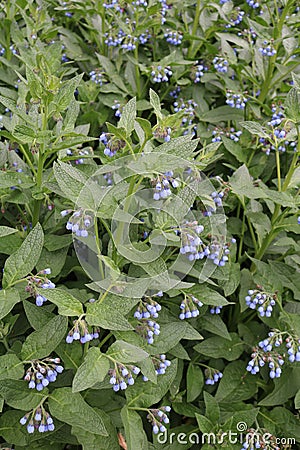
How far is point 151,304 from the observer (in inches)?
88.4

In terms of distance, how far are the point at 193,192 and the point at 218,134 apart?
1.07 metres

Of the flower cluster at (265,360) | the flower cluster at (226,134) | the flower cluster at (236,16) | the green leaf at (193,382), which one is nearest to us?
the flower cluster at (265,360)

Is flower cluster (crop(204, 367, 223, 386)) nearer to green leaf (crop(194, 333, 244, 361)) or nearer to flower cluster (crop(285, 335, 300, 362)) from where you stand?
green leaf (crop(194, 333, 244, 361))

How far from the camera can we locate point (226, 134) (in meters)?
3.32

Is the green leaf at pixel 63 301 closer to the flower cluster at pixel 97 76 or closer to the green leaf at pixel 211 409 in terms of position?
the green leaf at pixel 211 409

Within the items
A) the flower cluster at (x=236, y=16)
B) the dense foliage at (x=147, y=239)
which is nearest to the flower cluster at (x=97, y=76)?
the dense foliage at (x=147, y=239)

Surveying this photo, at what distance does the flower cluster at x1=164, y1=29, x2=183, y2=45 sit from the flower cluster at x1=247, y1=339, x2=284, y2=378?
6.49 ft

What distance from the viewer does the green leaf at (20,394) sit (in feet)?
6.98

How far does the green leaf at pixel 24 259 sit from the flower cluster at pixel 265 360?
3.52 feet

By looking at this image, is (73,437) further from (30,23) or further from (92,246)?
(30,23)

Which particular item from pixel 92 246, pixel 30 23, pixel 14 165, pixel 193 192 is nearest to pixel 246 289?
pixel 193 192

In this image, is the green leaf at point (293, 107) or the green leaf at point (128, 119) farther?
the green leaf at point (293, 107)

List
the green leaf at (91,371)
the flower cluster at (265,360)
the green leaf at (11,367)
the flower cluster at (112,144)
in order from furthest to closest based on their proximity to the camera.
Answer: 1. the flower cluster at (265,360)
2. the flower cluster at (112,144)
3. the green leaf at (11,367)
4. the green leaf at (91,371)

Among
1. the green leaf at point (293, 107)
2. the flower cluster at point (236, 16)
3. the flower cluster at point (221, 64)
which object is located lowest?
the flower cluster at point (221, 64)
